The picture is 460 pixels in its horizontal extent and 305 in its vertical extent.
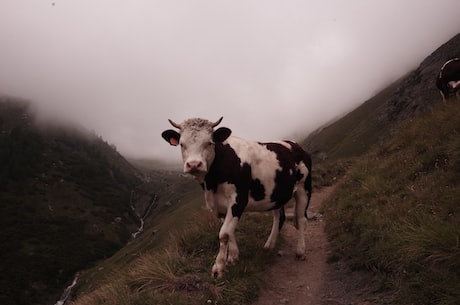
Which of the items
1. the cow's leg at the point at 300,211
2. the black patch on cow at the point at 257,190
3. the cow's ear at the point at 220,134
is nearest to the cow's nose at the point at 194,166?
the cow's ear at the point at 220,134

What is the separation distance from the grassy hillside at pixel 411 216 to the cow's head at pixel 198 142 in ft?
14.3

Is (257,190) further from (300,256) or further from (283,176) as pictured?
(300,256)

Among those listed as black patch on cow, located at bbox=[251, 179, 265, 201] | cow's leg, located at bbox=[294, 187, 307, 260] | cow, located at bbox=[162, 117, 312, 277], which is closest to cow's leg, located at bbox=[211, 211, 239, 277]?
cow, located at bbox=[162, 117, 312, 277]

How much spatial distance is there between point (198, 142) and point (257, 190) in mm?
2343

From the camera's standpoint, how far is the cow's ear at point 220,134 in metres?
9.28

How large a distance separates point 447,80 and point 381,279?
→ 523 inches

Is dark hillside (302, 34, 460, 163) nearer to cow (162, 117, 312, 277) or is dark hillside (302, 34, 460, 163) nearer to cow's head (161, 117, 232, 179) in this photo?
cow (162, 117, 312, 277)

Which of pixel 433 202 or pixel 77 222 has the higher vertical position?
pixel 77 222

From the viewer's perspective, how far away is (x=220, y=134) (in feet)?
30.7

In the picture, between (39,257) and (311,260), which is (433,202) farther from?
(39,257)

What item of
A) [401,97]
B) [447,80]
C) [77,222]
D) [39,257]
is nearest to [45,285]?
[39,257]

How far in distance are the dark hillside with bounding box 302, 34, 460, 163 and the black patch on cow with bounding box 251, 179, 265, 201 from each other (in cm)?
1847

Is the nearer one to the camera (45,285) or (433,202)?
(433,202)

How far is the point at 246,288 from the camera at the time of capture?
8984 mm
